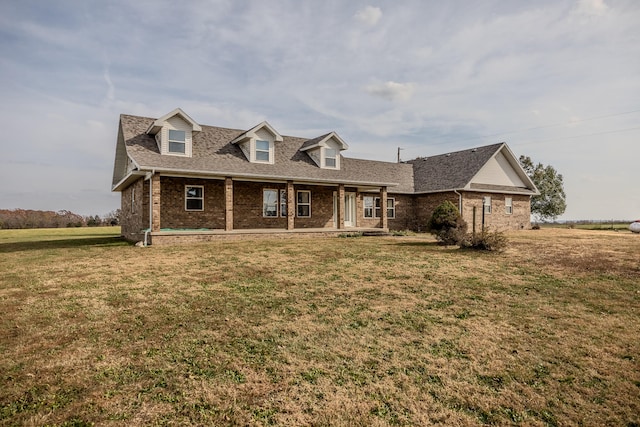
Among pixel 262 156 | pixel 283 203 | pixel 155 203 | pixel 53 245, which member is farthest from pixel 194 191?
pixel 53 245

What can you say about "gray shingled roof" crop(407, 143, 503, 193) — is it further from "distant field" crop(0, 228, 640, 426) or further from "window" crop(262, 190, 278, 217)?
"distant field" crop(0, 228, 640, 426)

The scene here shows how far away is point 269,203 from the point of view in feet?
69.5

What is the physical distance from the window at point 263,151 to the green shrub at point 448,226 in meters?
9.97

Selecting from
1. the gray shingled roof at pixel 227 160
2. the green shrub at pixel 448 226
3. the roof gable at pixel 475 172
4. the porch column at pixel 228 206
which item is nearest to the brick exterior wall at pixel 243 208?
the porch column at pixel 228 206

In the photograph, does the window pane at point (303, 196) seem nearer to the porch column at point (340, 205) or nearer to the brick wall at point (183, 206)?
the porch column at point (340, 205)

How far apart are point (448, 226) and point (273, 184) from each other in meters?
10.3

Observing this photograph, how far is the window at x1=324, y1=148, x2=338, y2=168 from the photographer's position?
22.9 meters

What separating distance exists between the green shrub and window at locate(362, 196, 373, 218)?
10132 mm

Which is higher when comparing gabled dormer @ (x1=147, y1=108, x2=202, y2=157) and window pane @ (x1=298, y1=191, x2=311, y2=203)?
gabled dormer @ (x1=147, y1=108, x2=202, y2=157)

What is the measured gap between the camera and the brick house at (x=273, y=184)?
58.3ft

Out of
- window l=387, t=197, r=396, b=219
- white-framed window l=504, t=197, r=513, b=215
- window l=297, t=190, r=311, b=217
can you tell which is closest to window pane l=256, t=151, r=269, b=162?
window l=297, t=190, r=311, b=217

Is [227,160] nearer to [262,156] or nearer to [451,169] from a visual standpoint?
[262,156]

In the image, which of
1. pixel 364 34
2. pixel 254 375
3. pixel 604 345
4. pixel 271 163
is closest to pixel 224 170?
pixel 271 163

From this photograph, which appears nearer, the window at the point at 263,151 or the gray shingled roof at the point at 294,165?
the gray shingled roof at the point at 294,165
